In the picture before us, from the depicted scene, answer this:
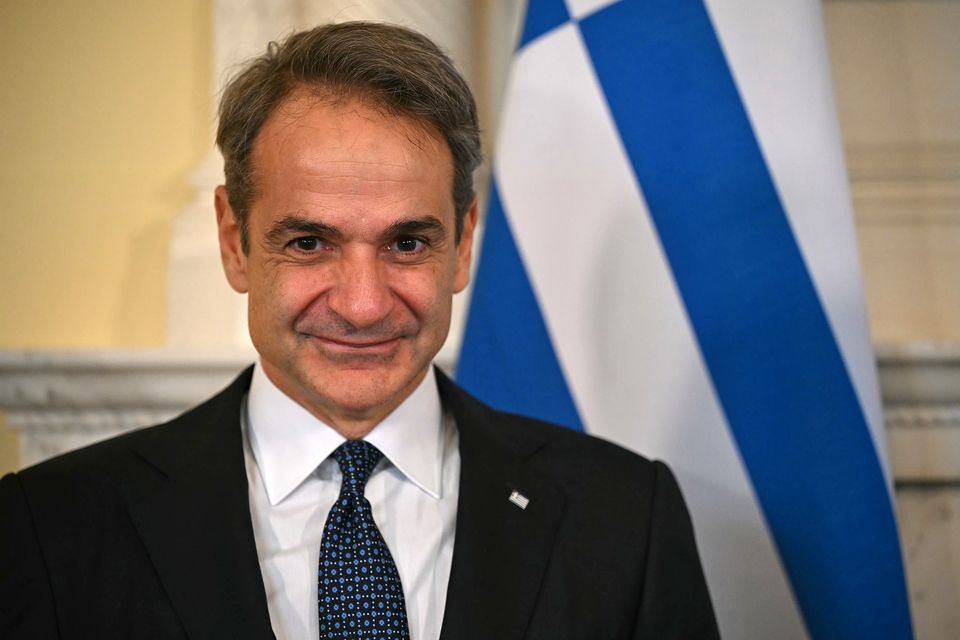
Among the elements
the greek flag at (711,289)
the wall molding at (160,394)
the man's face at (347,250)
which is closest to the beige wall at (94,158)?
the wall molding at (160,394)

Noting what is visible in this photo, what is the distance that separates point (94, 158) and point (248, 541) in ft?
4.01

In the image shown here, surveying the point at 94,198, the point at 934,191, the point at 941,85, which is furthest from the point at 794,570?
the point at 94,198

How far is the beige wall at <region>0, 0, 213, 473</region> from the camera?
211 centimetres

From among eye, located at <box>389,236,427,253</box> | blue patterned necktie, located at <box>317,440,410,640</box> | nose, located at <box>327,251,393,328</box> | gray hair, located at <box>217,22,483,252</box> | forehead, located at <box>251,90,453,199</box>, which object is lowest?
blue patterned necktie, located at <box>317,440,410,640</box>

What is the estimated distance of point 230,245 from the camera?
133 cm

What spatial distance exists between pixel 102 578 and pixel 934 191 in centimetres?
170

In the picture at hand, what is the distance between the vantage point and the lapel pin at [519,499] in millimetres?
1319

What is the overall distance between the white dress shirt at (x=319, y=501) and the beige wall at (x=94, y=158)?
2.97 feet

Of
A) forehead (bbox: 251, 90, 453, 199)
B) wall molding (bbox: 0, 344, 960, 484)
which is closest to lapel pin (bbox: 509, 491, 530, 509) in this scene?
forehead (bbox: 251, 90, 453, 199)

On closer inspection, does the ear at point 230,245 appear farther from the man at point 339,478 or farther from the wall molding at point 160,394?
the wall molding at point 160,394

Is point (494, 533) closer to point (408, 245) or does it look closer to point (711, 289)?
point (408, 245)

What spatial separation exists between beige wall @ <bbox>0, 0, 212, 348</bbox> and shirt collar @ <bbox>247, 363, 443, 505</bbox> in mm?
901

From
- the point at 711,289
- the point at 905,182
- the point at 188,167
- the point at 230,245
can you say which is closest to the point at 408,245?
the point at 230,245

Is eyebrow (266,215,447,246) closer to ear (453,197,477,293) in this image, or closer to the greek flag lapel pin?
ear (453,197,477,293)
